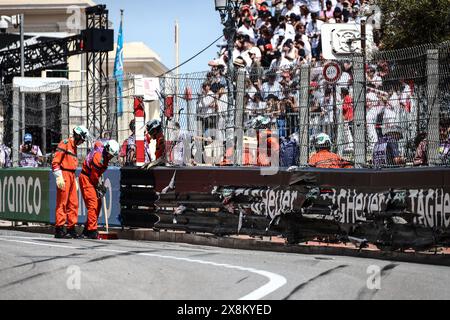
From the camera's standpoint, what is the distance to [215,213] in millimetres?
16219

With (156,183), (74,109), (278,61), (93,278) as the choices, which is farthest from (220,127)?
(278,61)

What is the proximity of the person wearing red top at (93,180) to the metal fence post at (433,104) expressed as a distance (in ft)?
17.5

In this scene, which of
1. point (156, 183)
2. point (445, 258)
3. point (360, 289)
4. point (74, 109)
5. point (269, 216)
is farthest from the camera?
point (74, 109)

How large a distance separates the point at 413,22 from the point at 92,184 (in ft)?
34.4

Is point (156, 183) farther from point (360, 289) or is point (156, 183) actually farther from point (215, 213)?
point (360, 289)

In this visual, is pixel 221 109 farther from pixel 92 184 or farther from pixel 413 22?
pixel 413 22

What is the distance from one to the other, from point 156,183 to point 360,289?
8.44 meters

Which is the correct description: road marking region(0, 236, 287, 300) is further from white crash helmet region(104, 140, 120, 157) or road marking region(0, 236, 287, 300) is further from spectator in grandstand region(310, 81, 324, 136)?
spectator in grandstand region(310, 81, 324, 136)

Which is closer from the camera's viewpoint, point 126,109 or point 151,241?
point 151,241

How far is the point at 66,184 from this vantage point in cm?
1716

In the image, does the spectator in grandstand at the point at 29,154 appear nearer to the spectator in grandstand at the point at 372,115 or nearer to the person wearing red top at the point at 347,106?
the person wearing red top at the point at 347,106

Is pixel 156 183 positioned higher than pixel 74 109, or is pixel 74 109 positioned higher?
pixel 74 109

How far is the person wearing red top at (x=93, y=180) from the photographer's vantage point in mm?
16766

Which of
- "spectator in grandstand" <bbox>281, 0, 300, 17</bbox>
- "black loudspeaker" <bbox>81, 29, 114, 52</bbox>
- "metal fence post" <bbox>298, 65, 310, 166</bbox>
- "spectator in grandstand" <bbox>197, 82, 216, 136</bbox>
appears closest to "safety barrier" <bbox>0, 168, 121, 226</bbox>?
"spectator in grandstand" <bbox>197, 82, 216, 136</bbox>
